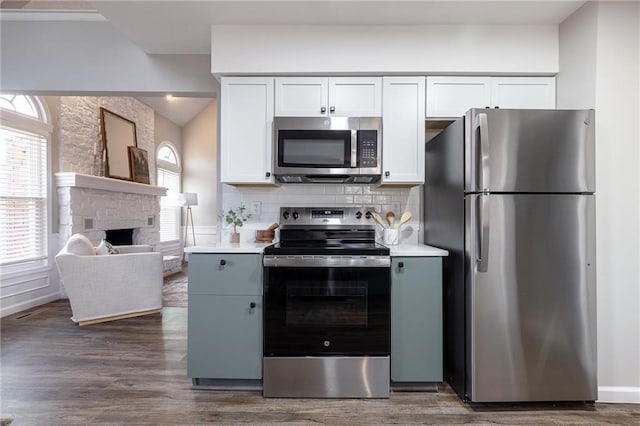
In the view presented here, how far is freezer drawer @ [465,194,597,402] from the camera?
209 cm

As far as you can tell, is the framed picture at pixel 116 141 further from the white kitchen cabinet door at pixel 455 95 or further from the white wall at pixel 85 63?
the white kitchen cabinet door at pixel 455 95

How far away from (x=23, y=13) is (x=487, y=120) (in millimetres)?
3986

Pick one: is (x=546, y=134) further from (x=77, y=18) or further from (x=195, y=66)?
(x=77, y=18)

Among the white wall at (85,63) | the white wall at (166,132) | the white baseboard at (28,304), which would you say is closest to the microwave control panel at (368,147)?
the white wall at (85,63)

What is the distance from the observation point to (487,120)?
6.82 feet

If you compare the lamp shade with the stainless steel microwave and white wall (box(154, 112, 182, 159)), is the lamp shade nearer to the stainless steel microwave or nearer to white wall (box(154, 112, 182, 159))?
white wall (box(154, 112, 182, 159))

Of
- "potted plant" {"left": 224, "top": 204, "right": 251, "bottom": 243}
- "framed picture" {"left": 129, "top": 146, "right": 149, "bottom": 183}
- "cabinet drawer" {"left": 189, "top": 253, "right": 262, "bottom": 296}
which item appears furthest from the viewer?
"framed picture" {"left": 129, "top": 146, "right": 149, "bottom": 183}

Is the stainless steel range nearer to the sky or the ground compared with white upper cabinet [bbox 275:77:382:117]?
nearer to the ground

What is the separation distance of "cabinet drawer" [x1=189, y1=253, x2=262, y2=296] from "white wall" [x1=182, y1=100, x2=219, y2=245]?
5.62 m

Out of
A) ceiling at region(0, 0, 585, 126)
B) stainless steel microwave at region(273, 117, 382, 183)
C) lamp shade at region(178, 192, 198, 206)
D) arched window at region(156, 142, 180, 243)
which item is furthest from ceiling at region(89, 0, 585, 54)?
arched window at region(156, 142, 180, 243)

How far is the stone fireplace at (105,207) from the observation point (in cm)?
454

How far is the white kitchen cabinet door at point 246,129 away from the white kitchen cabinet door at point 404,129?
0.88 meters

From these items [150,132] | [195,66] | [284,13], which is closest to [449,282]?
[284,13]

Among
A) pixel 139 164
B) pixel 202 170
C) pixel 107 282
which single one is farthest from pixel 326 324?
pixel 202 170
